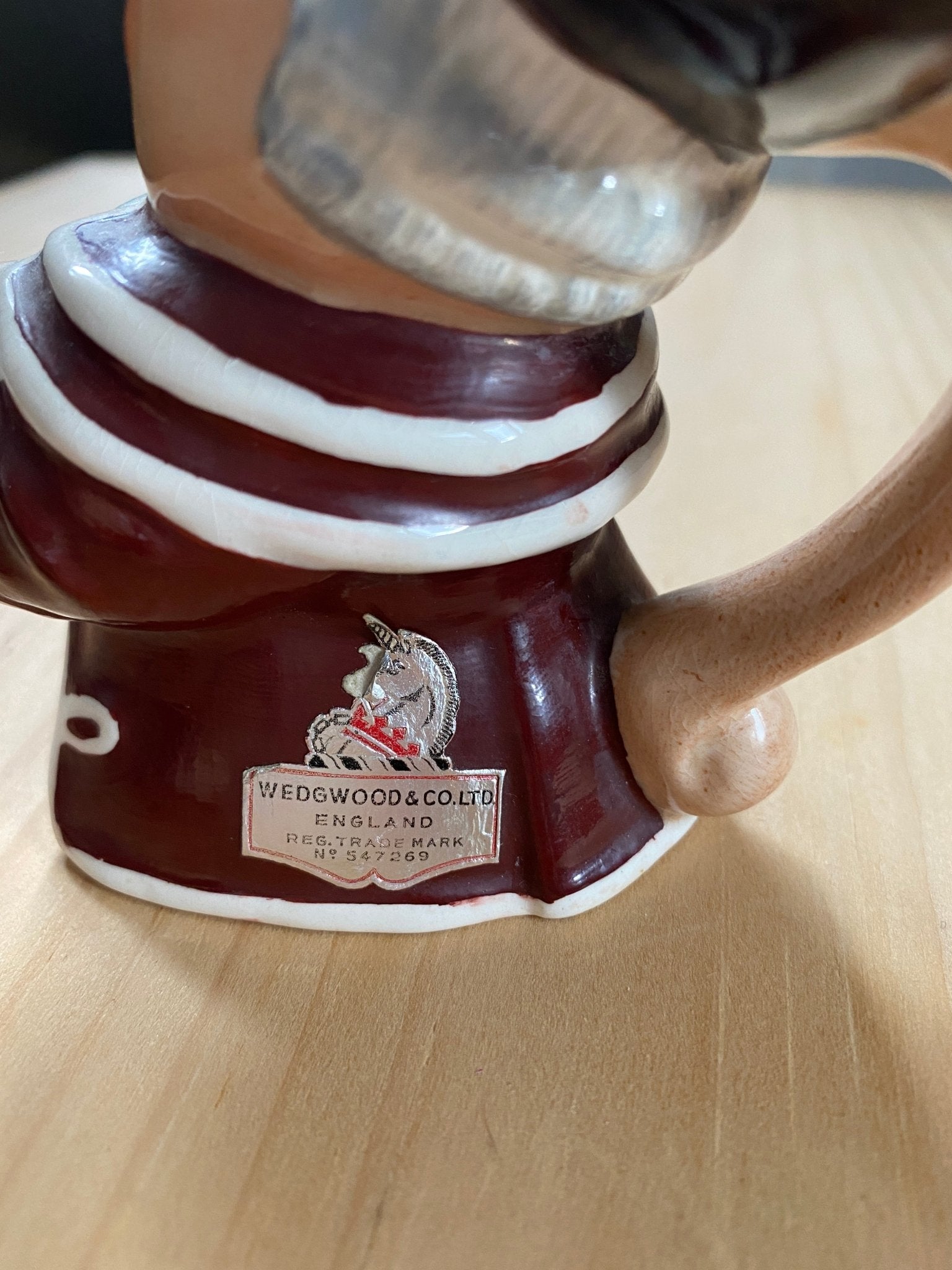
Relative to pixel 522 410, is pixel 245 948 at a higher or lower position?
lower

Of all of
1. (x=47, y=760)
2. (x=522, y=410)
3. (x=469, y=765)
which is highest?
(x=522, y=410)

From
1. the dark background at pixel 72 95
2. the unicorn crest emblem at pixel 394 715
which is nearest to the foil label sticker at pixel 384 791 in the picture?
the unicorn crest emblem at pixel 394 715

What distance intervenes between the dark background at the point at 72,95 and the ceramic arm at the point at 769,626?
3.70 ft

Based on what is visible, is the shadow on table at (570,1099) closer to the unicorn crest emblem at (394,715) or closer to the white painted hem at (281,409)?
the unicorn crest emblem at (394,715)

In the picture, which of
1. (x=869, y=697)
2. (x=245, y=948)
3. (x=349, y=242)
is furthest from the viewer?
(x=869, y=697)

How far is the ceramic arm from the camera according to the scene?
1.04ft

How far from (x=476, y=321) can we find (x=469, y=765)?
14 centimetres

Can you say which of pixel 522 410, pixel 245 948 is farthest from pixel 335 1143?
pixel 522 410

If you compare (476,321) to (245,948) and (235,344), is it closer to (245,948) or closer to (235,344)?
(235,344)

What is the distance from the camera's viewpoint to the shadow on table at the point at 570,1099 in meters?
0.32

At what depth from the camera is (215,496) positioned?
0.31m

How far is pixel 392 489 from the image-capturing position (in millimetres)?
318

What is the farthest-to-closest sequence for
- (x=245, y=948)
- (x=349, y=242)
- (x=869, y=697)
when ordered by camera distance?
(x=869, y=697) → (x=245, y=948) → (x=349, y=242)

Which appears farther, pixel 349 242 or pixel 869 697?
pixel 869 697
